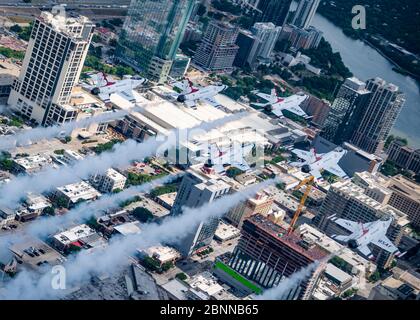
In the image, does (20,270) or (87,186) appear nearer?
(20,270)

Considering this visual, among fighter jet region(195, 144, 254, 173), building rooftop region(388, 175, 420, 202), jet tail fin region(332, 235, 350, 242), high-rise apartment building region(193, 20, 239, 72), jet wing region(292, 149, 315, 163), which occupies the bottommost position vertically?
jet tail fin region(332, 235, 350, 242)

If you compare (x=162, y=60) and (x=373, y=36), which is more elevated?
(x=373, y=36)

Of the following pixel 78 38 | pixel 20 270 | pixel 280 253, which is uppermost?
pixel 78 38

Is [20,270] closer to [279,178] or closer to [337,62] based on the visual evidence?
[279,178]

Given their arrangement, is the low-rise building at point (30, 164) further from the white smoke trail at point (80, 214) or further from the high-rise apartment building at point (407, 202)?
the high-rise apartment building at point (407, 202)

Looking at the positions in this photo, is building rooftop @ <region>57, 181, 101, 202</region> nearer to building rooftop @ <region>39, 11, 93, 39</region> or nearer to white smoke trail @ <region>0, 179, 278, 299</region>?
white smoke trail @ <region>0, 179, 278, 299</region>

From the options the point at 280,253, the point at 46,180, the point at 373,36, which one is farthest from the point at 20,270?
the point at 373,36

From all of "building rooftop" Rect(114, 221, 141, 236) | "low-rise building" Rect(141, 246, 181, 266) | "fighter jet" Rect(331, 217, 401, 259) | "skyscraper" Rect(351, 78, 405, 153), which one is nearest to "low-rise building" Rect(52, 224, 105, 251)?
"building rooftop" Rect(114, 221, 141, 236)
